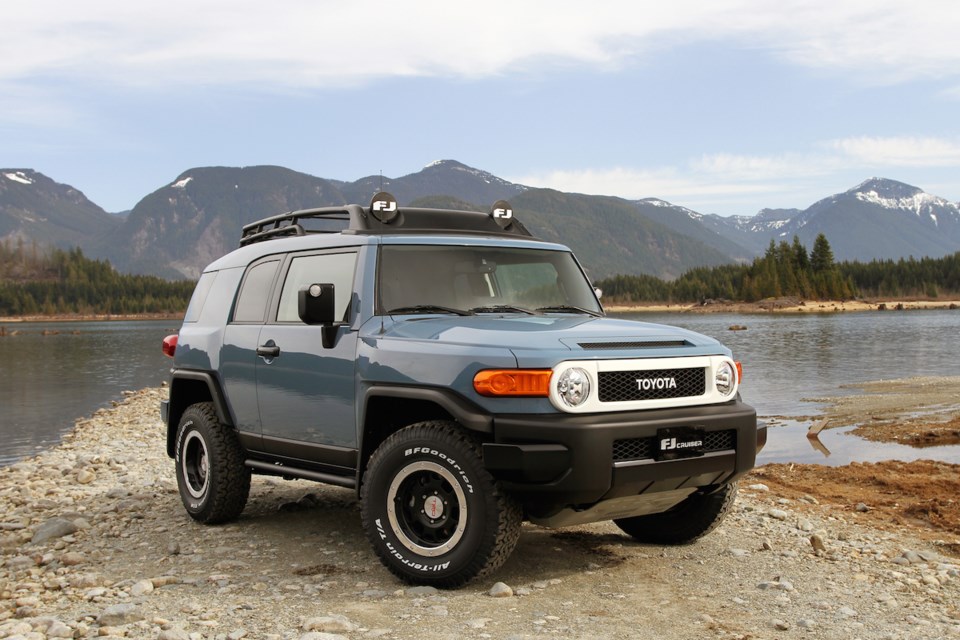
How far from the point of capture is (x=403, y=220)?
23.5ft

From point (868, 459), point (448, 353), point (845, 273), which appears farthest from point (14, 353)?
point (845, 273)

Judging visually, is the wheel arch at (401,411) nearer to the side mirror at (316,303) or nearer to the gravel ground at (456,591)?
the side mirror at (316,303)

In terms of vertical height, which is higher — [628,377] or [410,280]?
[410,280]

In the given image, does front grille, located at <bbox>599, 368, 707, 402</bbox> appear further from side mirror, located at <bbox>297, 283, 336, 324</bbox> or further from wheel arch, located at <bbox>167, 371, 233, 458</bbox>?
wheel arch, located at <bbox>167, 371, 233, 458</bbox>

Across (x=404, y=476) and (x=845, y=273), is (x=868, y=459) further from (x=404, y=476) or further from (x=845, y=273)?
(x=845, y=273)

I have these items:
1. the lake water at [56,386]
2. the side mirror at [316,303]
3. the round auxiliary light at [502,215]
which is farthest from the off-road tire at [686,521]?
the lake water at [56,386]

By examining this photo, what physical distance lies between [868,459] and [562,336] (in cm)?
1095

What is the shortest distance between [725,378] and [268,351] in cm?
350

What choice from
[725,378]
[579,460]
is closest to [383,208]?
[579,460]

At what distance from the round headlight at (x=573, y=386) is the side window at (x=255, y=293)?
3162 mm

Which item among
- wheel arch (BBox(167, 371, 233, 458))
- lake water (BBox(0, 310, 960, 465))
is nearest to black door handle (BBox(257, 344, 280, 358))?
wheel arch (BBox(167, 371, 233, 458))

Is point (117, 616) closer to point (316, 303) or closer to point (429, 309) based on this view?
point (316, 303)

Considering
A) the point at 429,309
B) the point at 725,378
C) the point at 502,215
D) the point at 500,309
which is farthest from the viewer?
the point at 502,215

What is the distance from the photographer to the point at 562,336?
18.9 ft
